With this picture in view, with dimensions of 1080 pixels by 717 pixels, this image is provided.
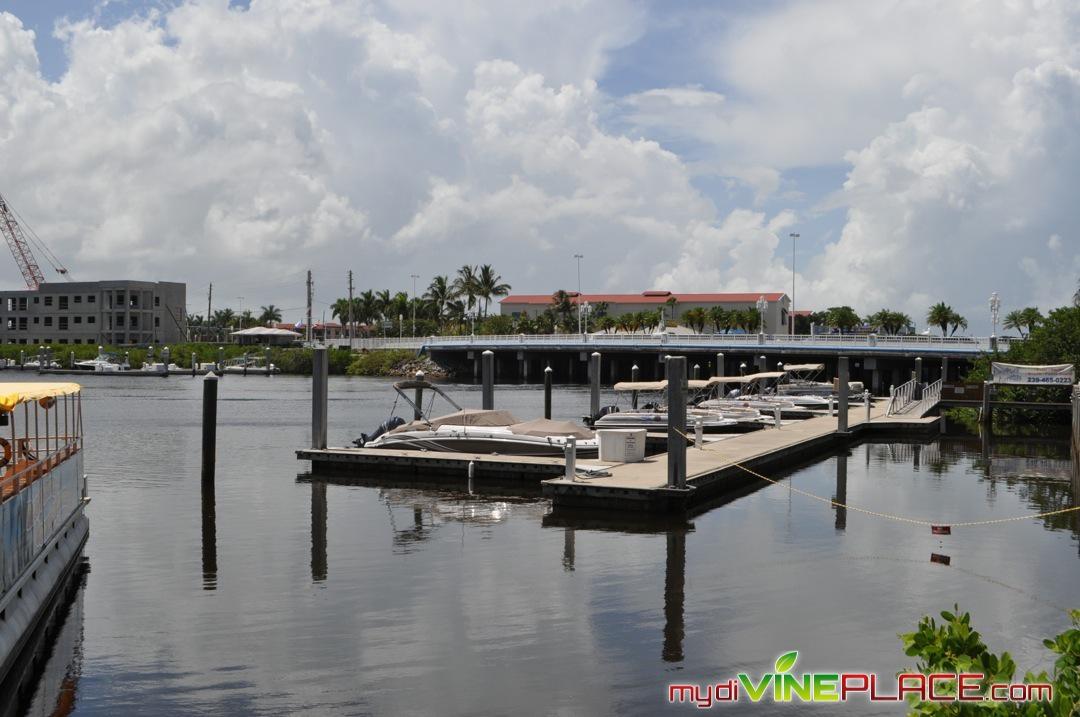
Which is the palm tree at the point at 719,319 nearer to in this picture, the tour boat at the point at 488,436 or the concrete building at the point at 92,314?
the concrete building at the point at 92,314

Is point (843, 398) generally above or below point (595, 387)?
below

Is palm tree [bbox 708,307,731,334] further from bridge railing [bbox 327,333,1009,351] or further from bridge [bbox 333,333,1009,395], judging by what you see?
bridge railing [bbox 327,333,1009,351]

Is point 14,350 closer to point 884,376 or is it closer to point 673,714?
point 884,376

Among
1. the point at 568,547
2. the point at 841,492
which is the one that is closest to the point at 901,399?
the point at 841,492

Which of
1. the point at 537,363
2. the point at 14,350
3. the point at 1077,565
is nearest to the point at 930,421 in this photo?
the point at 1077,565

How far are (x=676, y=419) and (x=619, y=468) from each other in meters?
5.90

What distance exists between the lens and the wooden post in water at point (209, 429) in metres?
30.9

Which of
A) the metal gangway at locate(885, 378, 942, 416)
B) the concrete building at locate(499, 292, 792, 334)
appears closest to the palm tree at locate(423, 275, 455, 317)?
the concrete building at locate(499, 292, 792, 334)

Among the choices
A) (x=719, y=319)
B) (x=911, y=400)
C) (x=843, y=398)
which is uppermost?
(x=719, y=319)

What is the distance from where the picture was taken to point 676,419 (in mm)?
23797

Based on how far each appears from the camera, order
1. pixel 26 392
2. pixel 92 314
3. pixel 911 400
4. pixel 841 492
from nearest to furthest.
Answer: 1. pixel 26 392
2. pixel 841 492
3. pixel 911 400
4. pixel 92 314

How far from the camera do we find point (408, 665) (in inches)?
557

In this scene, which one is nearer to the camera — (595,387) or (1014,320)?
(595,387)

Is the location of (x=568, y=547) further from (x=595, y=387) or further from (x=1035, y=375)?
(x=1035, y=375)
